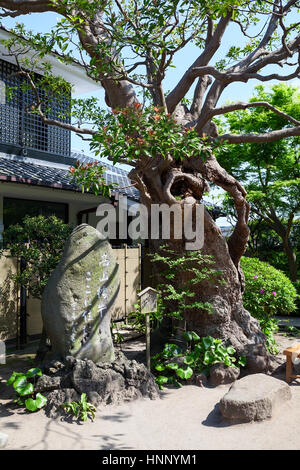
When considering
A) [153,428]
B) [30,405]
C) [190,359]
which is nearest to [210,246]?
[190,359]

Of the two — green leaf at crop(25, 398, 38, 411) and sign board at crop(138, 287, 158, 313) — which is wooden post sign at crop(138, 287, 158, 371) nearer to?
sign board at crop(138, 287, 158, 313)

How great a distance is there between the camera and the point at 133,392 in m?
5.79

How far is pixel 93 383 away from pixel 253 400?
215cm

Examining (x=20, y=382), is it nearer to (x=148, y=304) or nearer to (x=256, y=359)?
(x=148, y=304)

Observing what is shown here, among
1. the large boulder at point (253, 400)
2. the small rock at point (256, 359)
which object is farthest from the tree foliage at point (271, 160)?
the large boulder at point (253, 400)

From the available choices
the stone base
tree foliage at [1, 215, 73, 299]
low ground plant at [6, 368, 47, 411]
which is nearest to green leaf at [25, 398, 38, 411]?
low ground plant at [6, 368, 47, 411]

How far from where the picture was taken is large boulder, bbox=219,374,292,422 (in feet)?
16.4

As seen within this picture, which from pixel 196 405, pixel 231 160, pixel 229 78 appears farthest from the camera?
pixel 231 160

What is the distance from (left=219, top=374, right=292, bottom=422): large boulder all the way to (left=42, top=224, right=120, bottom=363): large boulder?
1.99m

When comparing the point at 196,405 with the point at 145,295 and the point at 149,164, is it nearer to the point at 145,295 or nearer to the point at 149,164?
the point at 145,295

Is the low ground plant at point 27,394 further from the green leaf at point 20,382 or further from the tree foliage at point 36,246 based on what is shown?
the tree foliage at point 36,246

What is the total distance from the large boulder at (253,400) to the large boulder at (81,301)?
6.52ft
